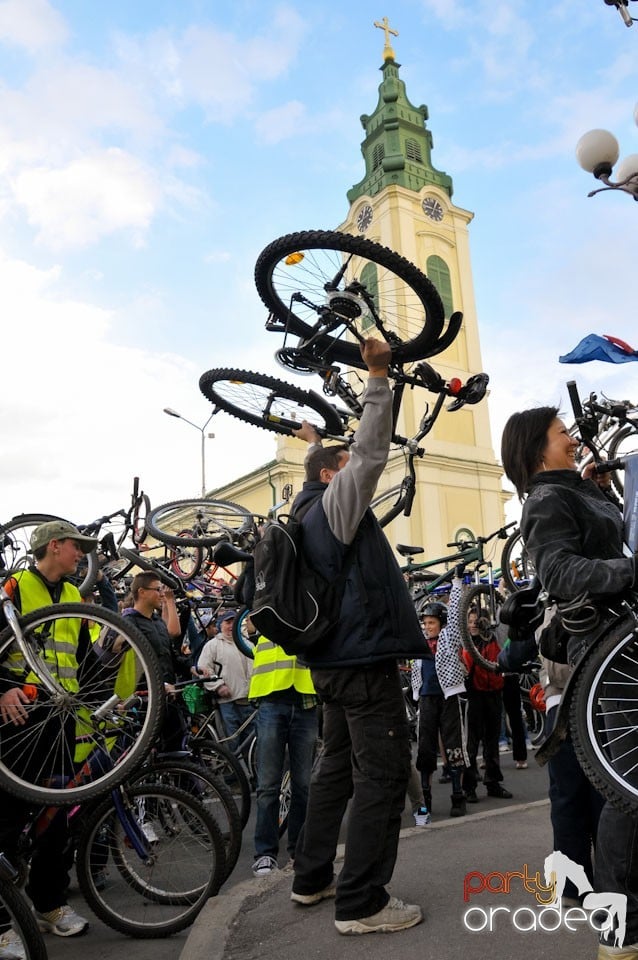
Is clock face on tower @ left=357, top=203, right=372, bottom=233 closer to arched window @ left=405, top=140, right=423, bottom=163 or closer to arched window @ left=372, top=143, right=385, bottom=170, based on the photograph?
arched window @ left=372, top=143, right=385, bottom=170

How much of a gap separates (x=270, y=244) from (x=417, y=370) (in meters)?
1.42

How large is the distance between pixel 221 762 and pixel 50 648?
219 cm

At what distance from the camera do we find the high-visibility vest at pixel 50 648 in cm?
355

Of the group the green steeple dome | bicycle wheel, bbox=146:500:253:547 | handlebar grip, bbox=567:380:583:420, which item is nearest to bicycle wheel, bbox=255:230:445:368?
handlebar grip, bbox=567:380:583:420

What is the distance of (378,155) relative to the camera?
4016 cm

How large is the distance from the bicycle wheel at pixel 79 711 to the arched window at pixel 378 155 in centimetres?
4000

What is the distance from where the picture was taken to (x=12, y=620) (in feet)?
11.2

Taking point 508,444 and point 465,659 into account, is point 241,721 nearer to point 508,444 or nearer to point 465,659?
point 465,659

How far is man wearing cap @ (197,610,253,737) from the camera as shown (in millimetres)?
7625

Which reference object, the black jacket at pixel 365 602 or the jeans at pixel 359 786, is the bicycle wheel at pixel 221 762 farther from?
the black jacket at pixel 365 602

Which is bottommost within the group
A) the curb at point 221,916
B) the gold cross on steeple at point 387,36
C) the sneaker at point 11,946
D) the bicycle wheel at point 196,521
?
the curb at point 221,916

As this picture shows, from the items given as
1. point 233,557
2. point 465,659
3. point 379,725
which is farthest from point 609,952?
point 465,659

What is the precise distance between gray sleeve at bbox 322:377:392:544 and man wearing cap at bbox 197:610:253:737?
4548 millimetres

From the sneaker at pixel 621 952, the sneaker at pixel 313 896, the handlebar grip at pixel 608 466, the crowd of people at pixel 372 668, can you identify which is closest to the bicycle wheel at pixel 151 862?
the crowd of people at pixel 372 668
